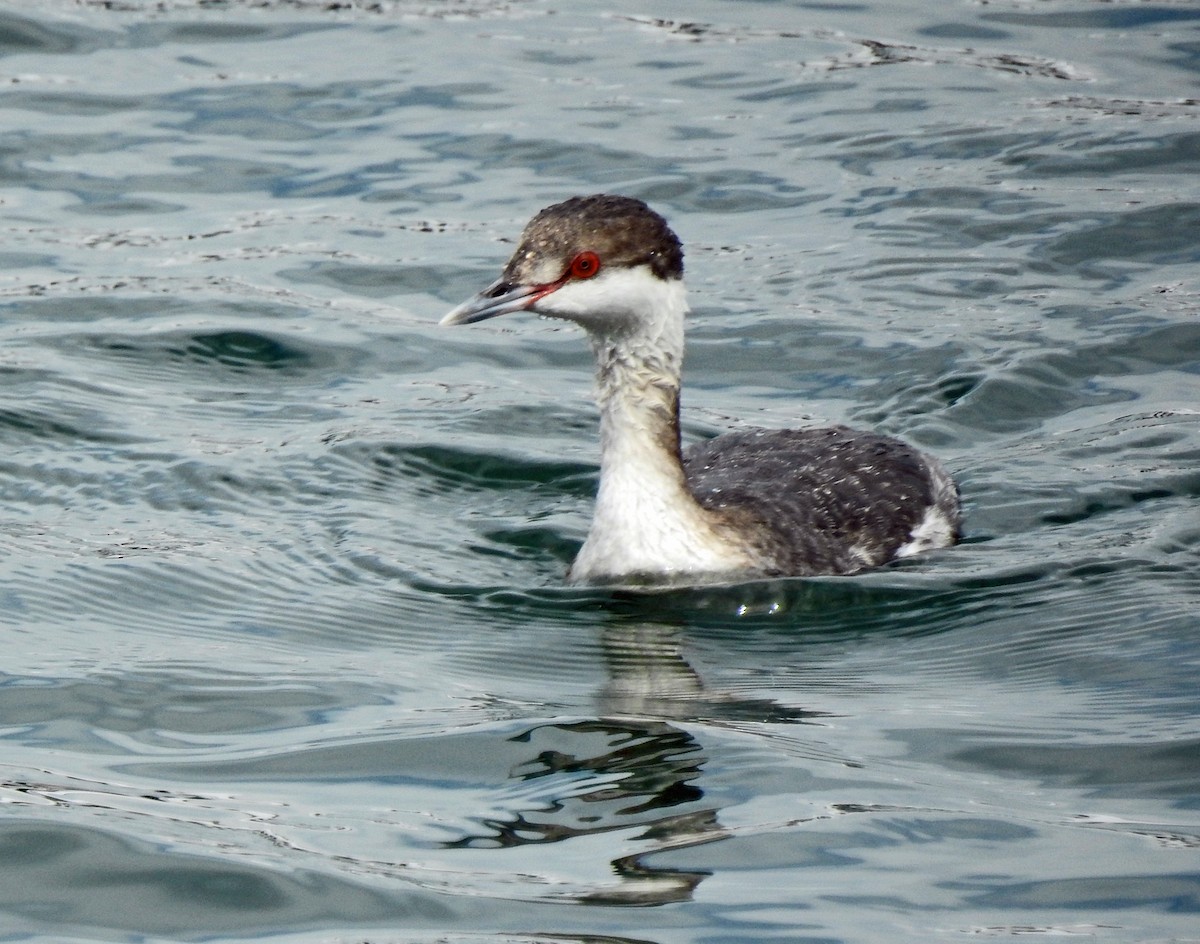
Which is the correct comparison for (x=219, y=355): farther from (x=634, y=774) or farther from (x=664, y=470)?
(x=634, y=774)

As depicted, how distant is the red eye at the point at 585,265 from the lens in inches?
307

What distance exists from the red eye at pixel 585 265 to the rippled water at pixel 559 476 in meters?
1.38

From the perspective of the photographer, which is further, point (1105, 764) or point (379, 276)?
point (379, 276)

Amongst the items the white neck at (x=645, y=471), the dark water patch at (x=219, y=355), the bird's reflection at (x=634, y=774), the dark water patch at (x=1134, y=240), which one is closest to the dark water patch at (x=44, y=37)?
the dark water patch at (x=219, y=355)

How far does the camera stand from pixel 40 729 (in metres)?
6.75

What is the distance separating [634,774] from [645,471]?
7.71ft

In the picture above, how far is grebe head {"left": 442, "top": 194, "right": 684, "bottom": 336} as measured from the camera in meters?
7.75

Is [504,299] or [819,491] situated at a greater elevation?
[504,299]

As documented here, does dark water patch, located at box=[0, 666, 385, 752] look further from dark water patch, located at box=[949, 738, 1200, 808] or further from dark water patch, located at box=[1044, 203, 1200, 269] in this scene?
dark water patch, located at box=[1044, 203, 1200, 269]

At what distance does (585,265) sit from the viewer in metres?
7.84

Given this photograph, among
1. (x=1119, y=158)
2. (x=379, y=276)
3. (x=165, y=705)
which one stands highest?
(x=1119, y=158)

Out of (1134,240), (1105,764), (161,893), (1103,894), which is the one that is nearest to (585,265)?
(1105,764)

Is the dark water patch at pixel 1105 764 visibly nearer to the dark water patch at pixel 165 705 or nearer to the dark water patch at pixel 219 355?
the dark water patch at pixel 165 705

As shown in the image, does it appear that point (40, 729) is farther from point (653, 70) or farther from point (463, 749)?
point (653, 70)
